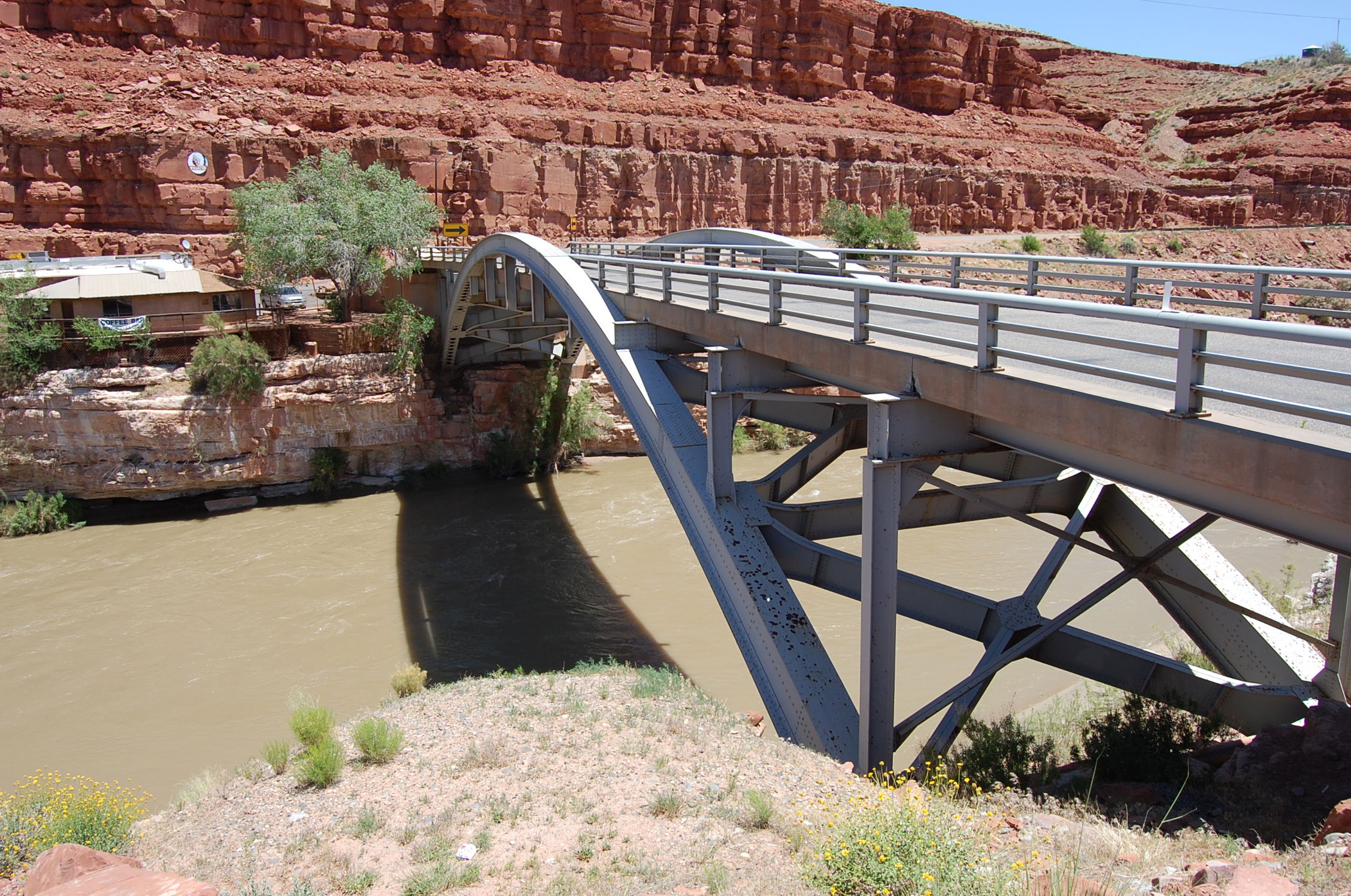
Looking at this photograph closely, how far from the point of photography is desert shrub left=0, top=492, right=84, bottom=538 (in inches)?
878

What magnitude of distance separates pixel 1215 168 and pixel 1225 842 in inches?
2553

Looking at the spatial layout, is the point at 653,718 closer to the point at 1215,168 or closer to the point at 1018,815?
the point at 1018,815

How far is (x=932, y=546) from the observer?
19141 millimetres

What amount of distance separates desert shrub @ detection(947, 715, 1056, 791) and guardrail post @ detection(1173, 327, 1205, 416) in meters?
3.55

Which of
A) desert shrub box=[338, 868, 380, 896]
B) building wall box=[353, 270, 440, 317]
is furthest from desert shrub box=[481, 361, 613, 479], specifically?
desert shrub box=[338, 868, 380, 896]

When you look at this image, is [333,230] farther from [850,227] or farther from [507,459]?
[850,227]

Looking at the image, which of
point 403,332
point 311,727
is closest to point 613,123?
point 403,332

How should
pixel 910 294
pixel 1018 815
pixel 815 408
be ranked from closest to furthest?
pixel 1018 815 → pixel 910 294 → pixel 815 408

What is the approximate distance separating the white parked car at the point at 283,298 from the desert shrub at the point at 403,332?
3021 millimetres

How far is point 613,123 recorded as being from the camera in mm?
41500

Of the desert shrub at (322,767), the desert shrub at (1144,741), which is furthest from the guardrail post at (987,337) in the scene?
the desert shrub at (322,767)

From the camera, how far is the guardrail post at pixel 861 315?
7.80m

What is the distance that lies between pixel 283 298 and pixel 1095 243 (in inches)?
1598

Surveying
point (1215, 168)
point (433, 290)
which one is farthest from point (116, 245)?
point (1215, 168)
